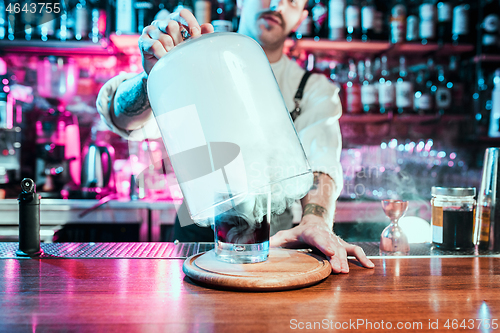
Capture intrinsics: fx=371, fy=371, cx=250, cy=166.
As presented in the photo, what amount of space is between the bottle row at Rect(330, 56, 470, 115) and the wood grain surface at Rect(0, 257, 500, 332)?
1.81 m

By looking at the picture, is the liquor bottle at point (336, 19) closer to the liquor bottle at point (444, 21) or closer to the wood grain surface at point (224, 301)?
the liquor bottle at point (444, 21)

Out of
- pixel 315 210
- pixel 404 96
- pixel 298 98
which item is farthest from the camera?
pixel 404 96

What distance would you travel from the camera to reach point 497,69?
8.29 feet

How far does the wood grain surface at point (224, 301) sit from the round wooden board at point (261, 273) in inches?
0.5

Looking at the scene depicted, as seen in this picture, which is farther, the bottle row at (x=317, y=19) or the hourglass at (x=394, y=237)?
the bottle row at (x=317, y=19)

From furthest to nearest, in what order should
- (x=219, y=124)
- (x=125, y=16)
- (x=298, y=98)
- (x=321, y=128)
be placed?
1. (x=125, y=16)
2. (x=298, y=98)
3. (x=321, y=128)
4. (x=219, y=124)

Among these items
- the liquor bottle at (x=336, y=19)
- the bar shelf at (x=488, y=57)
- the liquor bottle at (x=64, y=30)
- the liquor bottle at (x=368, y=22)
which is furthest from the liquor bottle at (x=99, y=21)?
the bar shelf at (x=488, y=57)

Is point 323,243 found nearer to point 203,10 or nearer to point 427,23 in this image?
point 203,10

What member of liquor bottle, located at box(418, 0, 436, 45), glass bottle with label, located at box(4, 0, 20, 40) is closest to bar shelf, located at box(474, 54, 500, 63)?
liquor bottle, located at box(418, 0, 436, 45)

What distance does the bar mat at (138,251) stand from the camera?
2.64 feet

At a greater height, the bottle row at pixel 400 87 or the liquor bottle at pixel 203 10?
the liquor bottle at pixel 203 10

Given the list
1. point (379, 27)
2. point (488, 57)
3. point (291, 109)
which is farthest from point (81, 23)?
point (488, 57)

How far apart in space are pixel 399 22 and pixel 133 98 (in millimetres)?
2026

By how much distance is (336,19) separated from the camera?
2.35m
